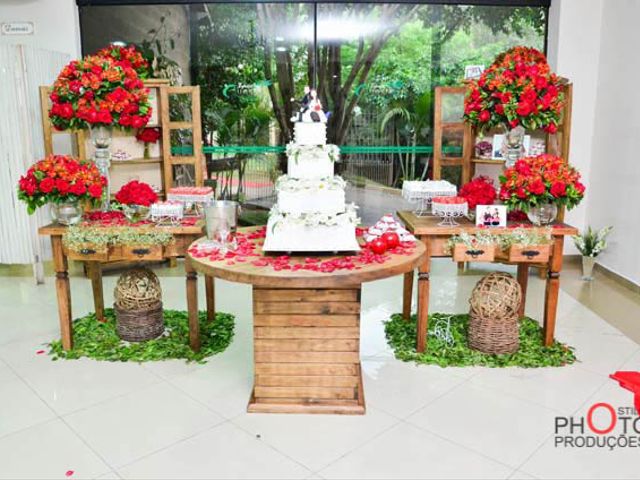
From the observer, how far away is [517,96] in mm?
3688

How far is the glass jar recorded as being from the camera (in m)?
3.80

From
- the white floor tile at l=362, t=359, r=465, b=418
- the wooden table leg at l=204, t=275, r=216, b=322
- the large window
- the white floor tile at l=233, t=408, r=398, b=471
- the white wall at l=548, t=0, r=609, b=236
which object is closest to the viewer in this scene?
the white floor tile at l=233, t=408, r=398, b=471

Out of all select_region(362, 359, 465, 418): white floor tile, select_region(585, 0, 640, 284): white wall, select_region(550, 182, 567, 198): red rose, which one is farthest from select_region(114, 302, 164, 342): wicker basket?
select_region(585, 0, 640, 284): white wall

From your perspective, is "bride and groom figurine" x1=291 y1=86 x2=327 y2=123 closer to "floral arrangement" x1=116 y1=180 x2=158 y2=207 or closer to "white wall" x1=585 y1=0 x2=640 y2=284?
"floral arrangement" x1=116 y1=180 x2=158 y2=207

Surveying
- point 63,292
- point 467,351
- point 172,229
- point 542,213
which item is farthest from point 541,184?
point 63,292

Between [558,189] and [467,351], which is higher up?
[558,189]

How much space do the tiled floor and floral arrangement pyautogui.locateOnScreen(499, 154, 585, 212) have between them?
997 mm

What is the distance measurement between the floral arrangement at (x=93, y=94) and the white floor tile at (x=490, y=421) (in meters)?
2.58

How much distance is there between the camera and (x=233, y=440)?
276 centimetres

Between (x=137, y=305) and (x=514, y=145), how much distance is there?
2.69m

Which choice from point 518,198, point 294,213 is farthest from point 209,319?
point 518,198

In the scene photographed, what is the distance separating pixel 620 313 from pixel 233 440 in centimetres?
325

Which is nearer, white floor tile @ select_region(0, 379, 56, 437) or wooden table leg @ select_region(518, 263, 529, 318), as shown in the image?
white floor tile @ select_region(0, 379, 56, 437)

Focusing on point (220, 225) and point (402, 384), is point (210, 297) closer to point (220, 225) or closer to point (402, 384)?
point (220, 225)
